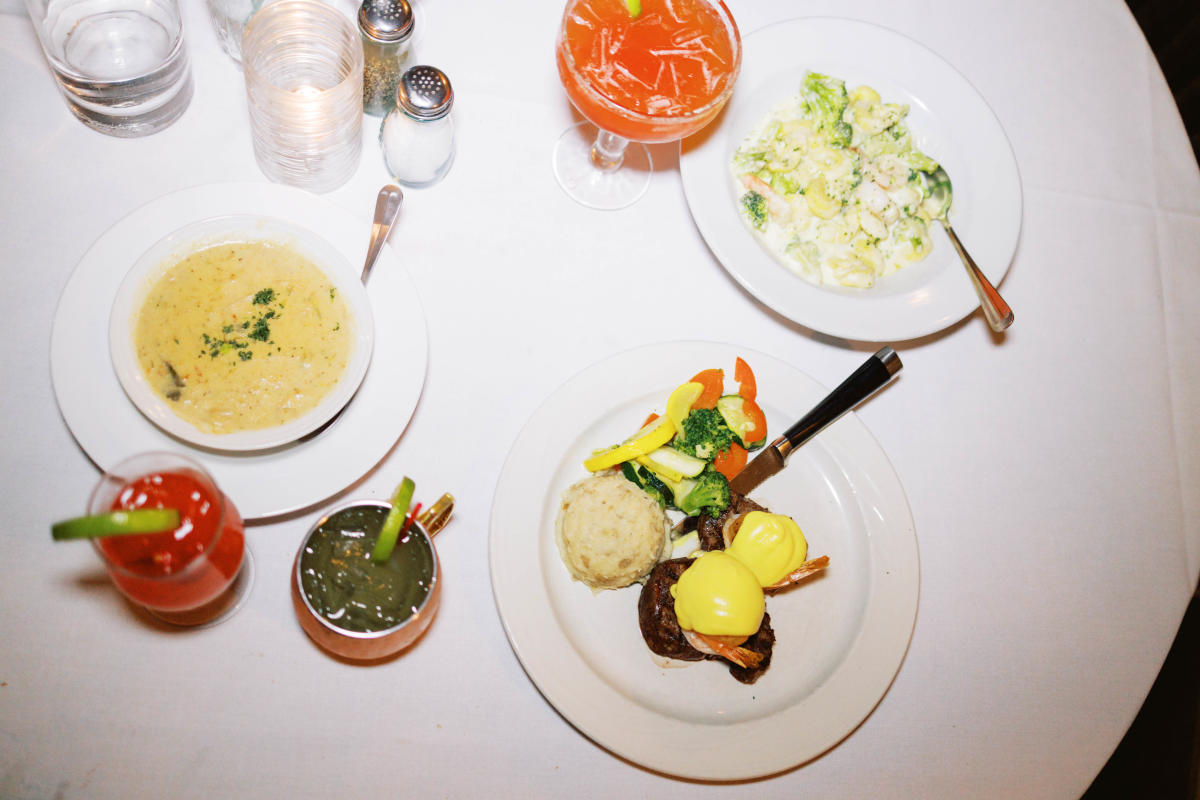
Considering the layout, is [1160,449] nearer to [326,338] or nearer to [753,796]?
[753,796]

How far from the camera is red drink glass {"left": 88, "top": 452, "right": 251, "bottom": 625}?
1.35 meters

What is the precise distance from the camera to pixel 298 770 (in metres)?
1.60

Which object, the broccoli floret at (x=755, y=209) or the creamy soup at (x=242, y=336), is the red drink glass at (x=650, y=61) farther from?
the creamy soup at (x=242, y=336)

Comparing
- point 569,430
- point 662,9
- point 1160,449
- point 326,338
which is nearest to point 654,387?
point 569,430

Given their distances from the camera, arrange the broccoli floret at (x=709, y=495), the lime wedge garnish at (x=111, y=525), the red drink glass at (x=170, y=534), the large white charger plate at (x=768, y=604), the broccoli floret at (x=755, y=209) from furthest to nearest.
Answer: the broccoli floret at (x=755, y=209) < the broccoli floret at (x=709, y=495) < the large white charger plate at (x=768, y=604) < the red drink glass at (x=170, y=534) < the lime wedge garnish at (x=111, y=525)

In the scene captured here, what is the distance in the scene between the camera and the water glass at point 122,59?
175cm

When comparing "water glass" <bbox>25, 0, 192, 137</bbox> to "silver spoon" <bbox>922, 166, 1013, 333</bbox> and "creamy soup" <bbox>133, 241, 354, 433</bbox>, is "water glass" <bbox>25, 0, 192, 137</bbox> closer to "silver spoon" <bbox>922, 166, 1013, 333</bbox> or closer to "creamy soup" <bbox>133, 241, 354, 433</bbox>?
"creamy soup" <bbox>133, 241, 354, 433</bbox>

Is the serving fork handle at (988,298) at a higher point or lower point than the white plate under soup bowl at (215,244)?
higher

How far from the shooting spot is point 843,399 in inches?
71.4

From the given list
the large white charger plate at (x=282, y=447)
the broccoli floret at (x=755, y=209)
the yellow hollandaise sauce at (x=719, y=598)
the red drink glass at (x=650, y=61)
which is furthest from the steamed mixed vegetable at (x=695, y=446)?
the red drink glass at (x=650, y=61)

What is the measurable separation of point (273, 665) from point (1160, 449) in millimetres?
2281

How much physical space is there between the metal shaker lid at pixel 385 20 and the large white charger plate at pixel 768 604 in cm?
85

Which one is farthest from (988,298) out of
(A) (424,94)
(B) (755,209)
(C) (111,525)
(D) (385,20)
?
(C) (111,525)

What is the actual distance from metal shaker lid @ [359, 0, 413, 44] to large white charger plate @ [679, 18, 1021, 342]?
27.7 inches
